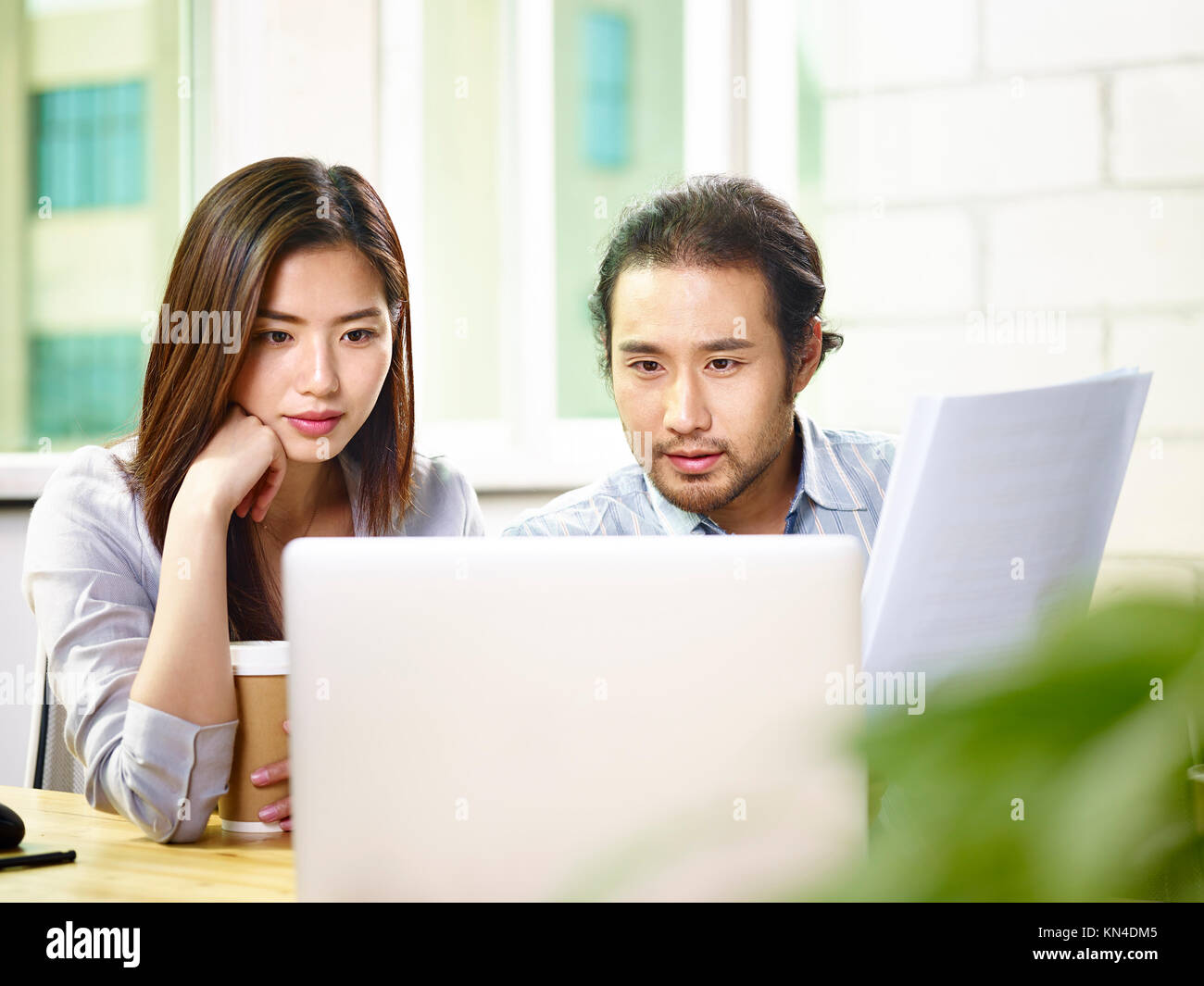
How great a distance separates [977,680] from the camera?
17 cm

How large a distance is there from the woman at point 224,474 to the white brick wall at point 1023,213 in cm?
97

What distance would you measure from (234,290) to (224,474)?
0.84 feet

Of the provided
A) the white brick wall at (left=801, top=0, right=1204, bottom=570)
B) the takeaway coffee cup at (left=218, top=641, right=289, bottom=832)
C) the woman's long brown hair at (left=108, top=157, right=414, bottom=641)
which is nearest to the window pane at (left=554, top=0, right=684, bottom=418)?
the white brick wall at (left=801, top=0, right=1204, bottom=570)

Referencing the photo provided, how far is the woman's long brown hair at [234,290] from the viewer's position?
1.44 m

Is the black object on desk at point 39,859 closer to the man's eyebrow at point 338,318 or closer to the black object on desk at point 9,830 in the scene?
the black object on desk at point 9,830

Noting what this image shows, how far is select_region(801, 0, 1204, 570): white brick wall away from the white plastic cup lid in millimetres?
1426

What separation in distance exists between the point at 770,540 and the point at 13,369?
8.25ft

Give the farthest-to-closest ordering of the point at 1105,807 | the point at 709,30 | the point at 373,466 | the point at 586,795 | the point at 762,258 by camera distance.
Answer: the point at 709,30
the point at 762,258
the point at 373,466
the point at 586,795
the point at 1105,807

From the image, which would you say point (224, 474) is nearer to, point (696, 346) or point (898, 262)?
point (696, 346)

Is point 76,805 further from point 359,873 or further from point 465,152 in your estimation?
point 465,152

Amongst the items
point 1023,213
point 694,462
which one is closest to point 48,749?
point 694,462

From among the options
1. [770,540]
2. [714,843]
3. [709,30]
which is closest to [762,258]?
[709,30]

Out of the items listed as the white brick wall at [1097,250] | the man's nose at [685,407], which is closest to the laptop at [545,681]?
the man's nose at [685,407]

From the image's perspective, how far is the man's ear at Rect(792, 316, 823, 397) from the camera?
6.39 feet
